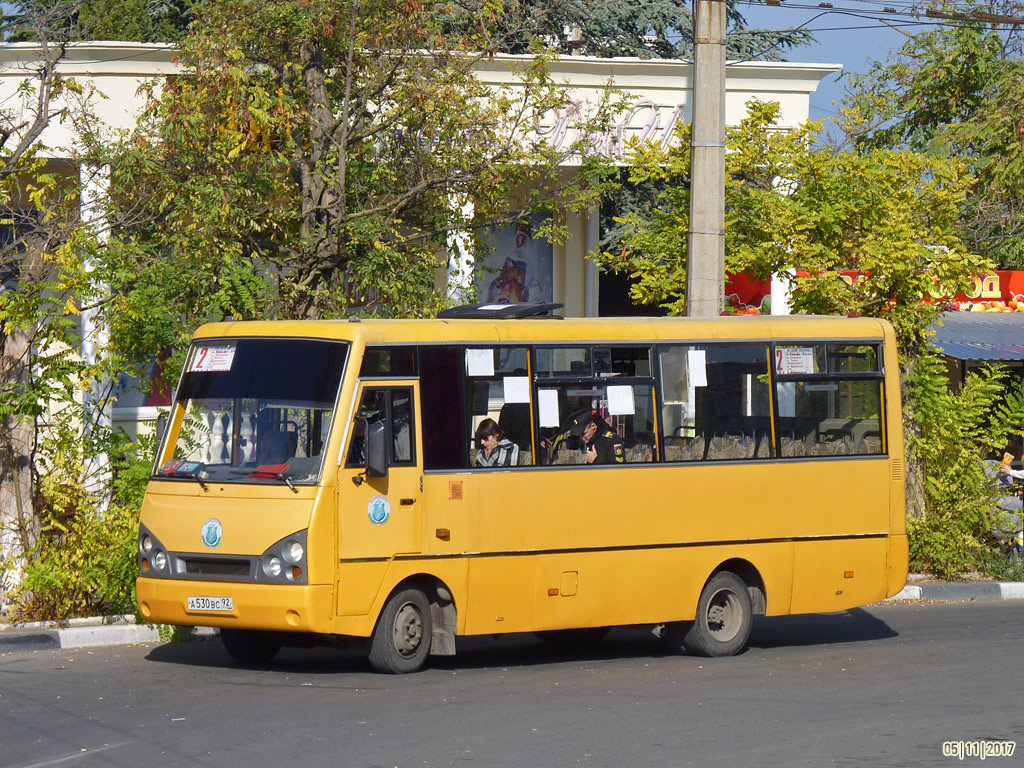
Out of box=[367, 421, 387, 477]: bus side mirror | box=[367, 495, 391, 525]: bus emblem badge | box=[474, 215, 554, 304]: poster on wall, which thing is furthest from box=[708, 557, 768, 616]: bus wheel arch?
box=[474, 215, 554, 304]: poster on wall

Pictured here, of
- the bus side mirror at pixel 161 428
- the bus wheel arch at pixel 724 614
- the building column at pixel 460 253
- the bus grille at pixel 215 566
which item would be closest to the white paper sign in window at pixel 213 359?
the bus side mirror at pixel 161 428

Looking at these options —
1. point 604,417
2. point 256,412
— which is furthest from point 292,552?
point 604,417

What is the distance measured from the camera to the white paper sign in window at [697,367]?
40.7 feet

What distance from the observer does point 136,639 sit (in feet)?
41.4

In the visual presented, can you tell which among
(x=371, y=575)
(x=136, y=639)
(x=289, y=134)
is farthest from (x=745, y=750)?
(x=289, y=134)

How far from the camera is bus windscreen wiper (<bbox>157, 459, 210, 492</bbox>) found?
10.8 m

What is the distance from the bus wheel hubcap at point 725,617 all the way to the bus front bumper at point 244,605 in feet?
12.1

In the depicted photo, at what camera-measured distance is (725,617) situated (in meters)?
12.6

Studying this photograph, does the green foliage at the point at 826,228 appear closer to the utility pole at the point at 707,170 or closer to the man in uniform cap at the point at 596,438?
the utility pole at the point at 707,170

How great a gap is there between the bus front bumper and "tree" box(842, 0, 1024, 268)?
20709mm

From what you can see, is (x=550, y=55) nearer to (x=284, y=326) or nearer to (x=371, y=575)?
(x=284, y=326)

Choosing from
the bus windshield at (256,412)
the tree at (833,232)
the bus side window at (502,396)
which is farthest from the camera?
the tree at (833,232)

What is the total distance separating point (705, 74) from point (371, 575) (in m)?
7.34
